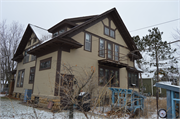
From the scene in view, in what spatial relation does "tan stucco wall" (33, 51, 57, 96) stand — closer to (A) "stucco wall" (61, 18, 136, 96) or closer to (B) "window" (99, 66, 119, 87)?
(A) "stucco wall" (61, 18, 136, 96)

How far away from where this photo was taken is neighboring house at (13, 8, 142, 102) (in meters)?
10.8

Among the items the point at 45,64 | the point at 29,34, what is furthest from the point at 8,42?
the point at 45,64

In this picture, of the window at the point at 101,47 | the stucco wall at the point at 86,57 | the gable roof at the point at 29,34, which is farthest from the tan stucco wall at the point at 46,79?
the window at the point at 101,47

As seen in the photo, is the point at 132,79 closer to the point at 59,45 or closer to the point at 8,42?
the point at 59,45

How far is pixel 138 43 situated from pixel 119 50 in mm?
5288

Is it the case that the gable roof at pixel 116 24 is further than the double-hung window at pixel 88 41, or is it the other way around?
the gable roof at pixel 116 24

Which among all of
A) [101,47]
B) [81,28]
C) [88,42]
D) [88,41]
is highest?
[81,28]

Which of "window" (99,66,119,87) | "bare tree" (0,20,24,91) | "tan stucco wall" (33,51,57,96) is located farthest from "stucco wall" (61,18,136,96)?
"bare tree" (0,20,24,91)

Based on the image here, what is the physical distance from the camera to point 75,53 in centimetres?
1178

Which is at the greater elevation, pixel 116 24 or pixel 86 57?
pixel 116 24

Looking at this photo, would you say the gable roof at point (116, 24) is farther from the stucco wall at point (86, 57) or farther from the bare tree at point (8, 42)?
the bare tree at point (8, 42)

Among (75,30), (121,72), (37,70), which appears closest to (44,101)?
(37,70)

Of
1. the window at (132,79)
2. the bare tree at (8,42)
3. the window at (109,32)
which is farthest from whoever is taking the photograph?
the bare tree at (8,42)

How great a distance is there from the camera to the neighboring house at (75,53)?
10811 millimetres
